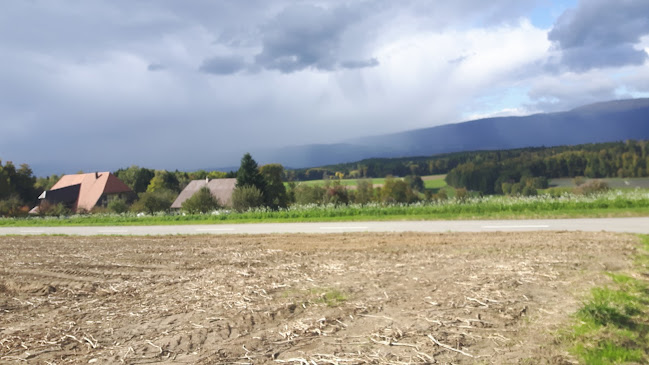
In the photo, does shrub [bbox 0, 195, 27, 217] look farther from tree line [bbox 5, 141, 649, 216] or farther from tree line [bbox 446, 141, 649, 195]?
tree line [bbox 446, 141, 649, 195]

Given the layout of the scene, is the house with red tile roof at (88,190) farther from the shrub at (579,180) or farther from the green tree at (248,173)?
the shrub at (579,180)

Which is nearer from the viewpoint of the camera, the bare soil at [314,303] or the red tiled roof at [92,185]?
the bare soil at [314,303]

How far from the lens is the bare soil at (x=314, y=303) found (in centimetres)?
440

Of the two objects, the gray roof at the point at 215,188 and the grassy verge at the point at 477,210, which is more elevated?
the gray roof at the point at 215,188

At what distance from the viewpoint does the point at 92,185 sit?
245 ft

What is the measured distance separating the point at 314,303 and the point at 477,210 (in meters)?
15.6

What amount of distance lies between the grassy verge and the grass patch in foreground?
496 inches

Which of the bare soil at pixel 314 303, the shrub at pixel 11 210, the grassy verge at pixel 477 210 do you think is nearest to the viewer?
the bare soil at pixel 314 303

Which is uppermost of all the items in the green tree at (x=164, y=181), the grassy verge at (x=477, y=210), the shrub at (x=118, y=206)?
the green tree at (x=164, y=181)

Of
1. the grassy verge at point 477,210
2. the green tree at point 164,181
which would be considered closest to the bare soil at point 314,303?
the grassy verge at point 477,210

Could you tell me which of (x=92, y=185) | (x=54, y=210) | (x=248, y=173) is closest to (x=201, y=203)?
(x=248, y=173)

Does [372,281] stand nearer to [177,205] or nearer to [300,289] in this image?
[300,289]

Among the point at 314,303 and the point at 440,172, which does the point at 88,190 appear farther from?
the point at 314,303

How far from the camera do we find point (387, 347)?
4.33 m
